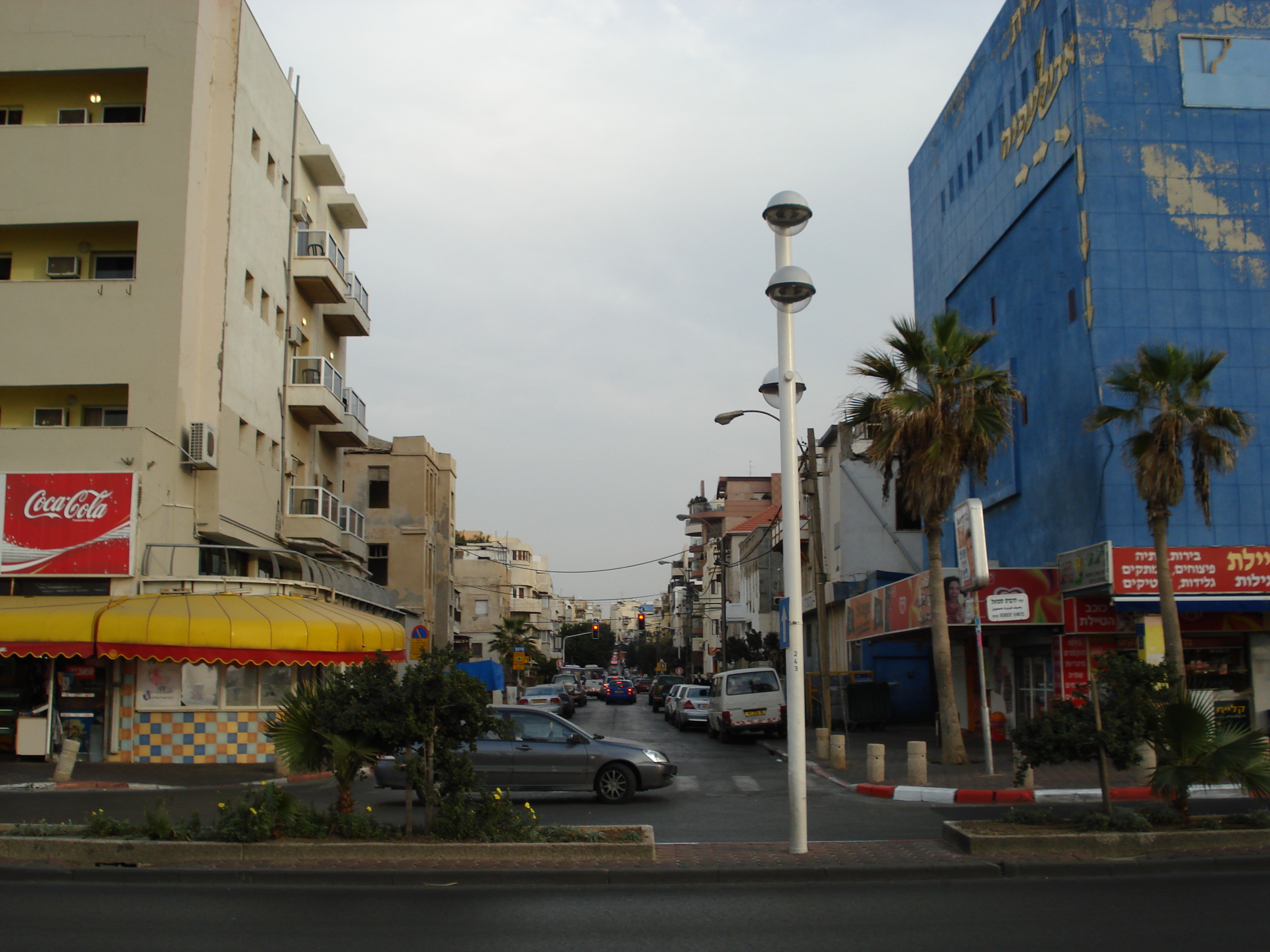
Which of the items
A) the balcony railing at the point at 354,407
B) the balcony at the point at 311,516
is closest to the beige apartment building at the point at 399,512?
the balcony railing at the point at 354,407

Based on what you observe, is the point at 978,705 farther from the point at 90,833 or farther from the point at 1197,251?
the point at 90,833

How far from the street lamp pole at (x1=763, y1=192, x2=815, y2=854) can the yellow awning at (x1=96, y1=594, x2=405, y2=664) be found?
1016 centimetres

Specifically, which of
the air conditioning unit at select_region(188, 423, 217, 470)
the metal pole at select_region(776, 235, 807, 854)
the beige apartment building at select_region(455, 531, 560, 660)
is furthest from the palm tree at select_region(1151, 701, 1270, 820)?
the beige apartment building at select_region(455, 531, 560, 660)

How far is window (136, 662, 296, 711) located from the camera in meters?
22.3

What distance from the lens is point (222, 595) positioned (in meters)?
22.5

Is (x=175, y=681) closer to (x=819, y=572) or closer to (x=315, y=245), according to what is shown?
(x=315, y=245)

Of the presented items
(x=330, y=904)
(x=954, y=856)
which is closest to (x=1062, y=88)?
(x=954, y=856)

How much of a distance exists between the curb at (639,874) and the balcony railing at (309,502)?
831 inches

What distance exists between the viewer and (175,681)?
22.3m

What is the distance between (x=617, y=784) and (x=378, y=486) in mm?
33784

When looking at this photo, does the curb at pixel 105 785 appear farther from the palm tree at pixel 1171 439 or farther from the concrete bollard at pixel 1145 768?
the palm tree at pixel 1171 439

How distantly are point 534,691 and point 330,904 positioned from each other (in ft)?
110

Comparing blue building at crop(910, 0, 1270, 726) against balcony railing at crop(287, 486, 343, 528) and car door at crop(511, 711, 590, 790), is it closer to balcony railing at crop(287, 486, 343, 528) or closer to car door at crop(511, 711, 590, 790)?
car door at crop(511, 711, 590, 790)

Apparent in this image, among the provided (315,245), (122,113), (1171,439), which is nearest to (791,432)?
(1171,439)
